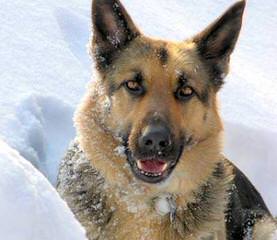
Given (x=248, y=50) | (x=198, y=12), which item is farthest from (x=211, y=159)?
(x=198, y=12)

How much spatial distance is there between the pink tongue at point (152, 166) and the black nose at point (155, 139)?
0.52ft

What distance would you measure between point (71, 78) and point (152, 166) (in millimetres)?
1976

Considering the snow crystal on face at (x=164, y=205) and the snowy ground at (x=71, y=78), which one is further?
the snowy ground at (x=71, y=78)

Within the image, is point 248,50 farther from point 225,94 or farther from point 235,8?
point 235,8

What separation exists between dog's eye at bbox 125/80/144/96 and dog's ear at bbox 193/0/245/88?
1.92 ft

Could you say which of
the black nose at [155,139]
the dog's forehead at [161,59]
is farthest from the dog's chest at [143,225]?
the dog's forehead at [161,59]

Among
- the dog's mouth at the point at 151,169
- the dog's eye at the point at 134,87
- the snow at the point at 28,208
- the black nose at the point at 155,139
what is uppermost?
the snow at the point at 28,208

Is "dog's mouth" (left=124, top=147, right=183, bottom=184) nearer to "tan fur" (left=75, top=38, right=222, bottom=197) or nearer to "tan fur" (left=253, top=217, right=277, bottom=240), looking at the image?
"tan fur" (left=75, top=38, right=222, bottom=197)

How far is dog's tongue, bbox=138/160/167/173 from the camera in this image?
11.8 feet

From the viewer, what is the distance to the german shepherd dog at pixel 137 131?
3709 mm

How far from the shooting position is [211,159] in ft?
13.1

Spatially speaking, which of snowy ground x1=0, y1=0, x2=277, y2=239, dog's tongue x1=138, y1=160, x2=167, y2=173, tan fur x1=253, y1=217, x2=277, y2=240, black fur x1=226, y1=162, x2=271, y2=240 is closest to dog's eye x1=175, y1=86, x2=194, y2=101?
dog's tongue x1=138, y1=160, x2=167, y2=173

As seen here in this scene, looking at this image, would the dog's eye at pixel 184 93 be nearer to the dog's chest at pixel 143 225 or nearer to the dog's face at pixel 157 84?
the dog's face at pixel 157 84

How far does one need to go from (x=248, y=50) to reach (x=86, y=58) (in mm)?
2113
